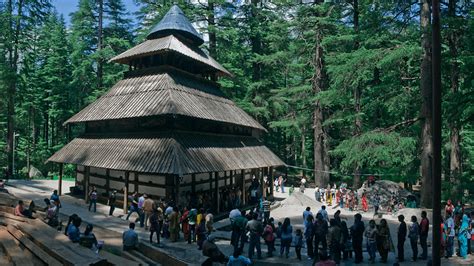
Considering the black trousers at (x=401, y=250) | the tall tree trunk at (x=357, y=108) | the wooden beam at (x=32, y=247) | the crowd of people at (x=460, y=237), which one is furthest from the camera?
the tall tree trunk at (x=357, y=108)

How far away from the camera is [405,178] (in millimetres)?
21172

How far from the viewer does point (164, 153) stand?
17.4 m

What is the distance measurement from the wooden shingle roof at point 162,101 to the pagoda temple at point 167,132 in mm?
86

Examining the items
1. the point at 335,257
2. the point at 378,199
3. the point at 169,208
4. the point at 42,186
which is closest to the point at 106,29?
the point at 42,186

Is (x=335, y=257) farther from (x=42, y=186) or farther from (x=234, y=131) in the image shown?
(x=42, y=186)

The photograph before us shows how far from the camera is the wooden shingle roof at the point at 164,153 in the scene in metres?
17.0

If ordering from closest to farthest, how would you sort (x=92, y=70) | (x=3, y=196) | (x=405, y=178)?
(x=3, y=196), (x=405, y=178), (x=92, y=70)

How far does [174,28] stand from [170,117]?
30.8 feet

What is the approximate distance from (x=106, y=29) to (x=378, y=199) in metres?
35.6

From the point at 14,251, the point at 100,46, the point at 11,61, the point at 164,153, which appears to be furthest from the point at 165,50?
the point at 11,61

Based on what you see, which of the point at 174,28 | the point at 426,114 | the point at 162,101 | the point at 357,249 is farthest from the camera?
the point at 174,28

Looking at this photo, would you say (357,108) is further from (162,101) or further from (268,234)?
(268,234)

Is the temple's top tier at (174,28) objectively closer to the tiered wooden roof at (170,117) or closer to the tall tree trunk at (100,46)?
the tiered wooden roof at (170,117)

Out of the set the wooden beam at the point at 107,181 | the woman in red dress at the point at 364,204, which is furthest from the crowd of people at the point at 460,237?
the wooden beam at the point at 107,181
